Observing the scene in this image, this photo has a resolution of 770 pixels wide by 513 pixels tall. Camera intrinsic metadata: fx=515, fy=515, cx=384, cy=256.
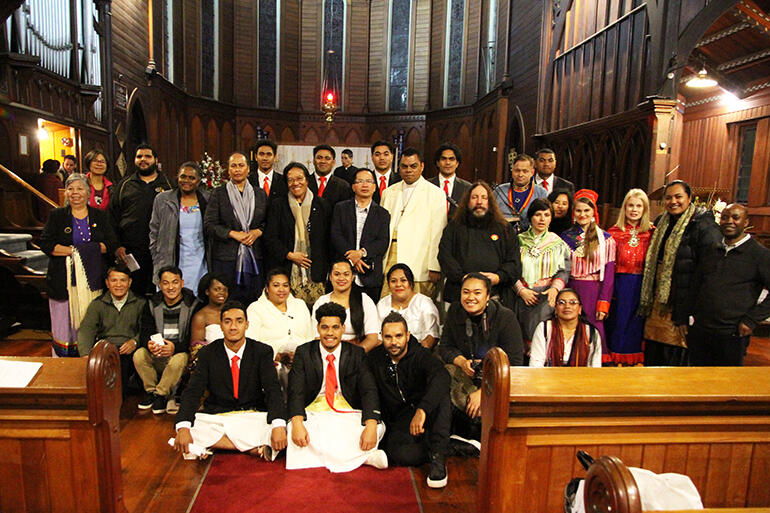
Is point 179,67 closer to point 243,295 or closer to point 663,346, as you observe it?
point 243,295

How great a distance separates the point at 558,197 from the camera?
3.62m

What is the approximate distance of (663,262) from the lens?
327 centimetres

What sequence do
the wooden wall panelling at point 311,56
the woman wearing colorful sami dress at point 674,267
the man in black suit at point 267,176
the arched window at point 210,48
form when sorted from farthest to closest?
the wooden wall panelling at point 311,56, the arched window at point 210,48, the man in black suit at point 267,176, the woman wearing colorful sami dress at point 674,267

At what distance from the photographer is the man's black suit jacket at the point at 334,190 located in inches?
154

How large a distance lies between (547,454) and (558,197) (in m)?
2.28

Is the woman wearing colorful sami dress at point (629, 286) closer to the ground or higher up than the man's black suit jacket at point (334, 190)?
closer to the ground

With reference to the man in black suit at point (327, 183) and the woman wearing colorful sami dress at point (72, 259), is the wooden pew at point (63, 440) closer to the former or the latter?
the woman wearing colorful sami dress at point (72, 259)

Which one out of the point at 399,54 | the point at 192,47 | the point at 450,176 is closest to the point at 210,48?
the point at 192,47

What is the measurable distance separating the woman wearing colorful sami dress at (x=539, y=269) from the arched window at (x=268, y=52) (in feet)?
33.0

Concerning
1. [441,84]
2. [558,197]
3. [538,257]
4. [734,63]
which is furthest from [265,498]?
[441,84]

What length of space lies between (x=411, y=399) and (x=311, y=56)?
11.0 metres

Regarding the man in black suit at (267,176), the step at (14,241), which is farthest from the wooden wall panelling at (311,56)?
the man in black suit at (267,176)

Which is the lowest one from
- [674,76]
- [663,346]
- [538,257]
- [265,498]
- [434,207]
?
[265,498]

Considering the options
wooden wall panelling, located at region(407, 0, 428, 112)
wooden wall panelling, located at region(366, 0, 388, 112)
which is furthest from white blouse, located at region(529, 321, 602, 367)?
wooden wall panelling, located at region(366, 0, 388, 112)
